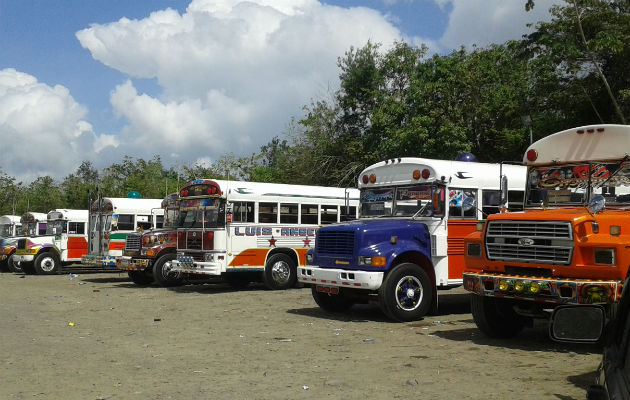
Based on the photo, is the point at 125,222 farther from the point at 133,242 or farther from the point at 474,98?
the point at 474,98

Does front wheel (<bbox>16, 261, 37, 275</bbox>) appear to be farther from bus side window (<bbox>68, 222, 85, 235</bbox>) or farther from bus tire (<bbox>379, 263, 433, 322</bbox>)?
bus tire (<bbox>379, 263, 433, 322</bbox>)

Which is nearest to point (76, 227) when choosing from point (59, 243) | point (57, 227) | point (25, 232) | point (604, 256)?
point (57, 227)

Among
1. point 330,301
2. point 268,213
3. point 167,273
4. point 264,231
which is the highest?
point 268,213

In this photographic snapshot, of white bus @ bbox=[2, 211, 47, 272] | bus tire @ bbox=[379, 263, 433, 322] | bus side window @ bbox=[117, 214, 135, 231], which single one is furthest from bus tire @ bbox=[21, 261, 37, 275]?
bus tire @ bbox=[379, 263, 433, 322]

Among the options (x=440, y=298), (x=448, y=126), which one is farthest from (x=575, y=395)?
(x=448, y=126)

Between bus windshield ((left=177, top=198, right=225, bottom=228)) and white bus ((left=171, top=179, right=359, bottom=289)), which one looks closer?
white bus ((left=171, top=179, right=359, bottom=289))

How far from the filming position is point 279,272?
16.8 m

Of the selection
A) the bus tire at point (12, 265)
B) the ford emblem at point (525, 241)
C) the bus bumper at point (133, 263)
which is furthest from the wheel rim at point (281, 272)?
the bus tire at point (12, 265)

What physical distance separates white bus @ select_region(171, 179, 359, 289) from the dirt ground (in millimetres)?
3200

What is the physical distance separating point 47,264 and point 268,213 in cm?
1171

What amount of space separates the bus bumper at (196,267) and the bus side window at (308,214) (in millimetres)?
2755

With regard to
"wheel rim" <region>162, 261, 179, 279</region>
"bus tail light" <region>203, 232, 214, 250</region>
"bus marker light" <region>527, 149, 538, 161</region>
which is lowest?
"wheel rim" <region>162, 261, 179, 279</region>

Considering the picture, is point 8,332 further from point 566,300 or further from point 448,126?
point 448,126

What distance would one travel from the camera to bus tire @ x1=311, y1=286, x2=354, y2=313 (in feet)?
39.6
